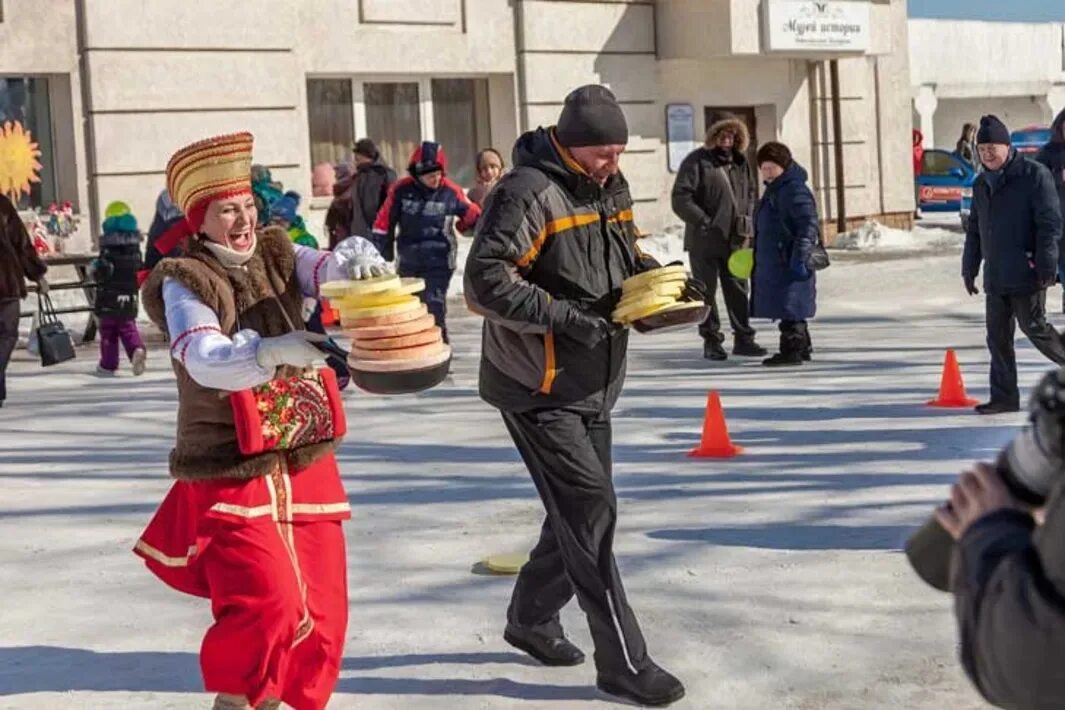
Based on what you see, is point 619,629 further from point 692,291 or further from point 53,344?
point 53,344

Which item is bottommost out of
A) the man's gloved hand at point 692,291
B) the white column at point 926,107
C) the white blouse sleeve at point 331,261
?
the man's gloved hand at point 692,291

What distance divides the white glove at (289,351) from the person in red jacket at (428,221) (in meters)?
8.23

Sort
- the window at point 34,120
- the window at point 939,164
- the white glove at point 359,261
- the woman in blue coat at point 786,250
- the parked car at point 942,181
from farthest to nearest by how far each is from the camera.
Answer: the window at point 939,164
the parked car at point 942,181
the window at point 34,120
the woman in blue coat at point 786,250
the white glove at point 359,261

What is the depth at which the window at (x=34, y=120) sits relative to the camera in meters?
18.1

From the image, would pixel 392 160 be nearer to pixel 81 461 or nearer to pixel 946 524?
pixel 81 461

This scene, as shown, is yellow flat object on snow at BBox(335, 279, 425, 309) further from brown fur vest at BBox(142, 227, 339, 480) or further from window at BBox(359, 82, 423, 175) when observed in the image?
window at BBox(359, 82, 423, 175)

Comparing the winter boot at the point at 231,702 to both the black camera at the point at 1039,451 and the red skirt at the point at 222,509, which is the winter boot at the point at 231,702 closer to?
the red skirt at the point at 222,509

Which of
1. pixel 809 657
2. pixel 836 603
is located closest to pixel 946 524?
pixel 809 657

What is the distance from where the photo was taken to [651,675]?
5.52 metres

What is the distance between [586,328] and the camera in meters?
5.47

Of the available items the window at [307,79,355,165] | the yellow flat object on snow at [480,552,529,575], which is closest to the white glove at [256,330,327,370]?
the yellow flat object on snow at [480,552,529,575]

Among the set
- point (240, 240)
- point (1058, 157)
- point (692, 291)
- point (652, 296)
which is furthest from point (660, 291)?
point (1058, 157)

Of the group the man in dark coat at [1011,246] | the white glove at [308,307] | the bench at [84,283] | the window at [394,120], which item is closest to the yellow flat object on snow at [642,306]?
the white glove at [308,307]

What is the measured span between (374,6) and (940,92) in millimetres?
28127
